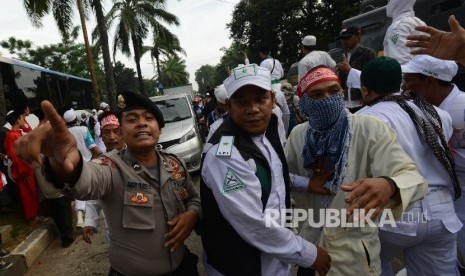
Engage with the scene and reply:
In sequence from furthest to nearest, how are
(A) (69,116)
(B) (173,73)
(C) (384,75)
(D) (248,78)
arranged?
(B) (173,73) < (A) (69,116) < (C) (384,75) < (D) (248,78)

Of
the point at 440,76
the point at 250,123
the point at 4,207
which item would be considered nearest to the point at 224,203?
the point at 250,123

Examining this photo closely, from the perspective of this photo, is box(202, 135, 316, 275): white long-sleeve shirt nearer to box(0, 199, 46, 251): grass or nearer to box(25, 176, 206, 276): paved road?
box(25, 176, 206, 276): paved road

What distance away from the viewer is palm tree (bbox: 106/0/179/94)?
2092 cm

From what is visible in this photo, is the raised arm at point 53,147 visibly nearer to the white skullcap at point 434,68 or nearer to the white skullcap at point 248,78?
the white skullcap at point 248,78

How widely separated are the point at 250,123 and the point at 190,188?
0.58 meters

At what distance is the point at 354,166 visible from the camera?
1804 millimetres

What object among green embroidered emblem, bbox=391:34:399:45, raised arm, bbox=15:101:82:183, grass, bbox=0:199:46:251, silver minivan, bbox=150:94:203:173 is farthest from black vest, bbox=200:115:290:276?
silver minivan, bbox=150:94:203:173

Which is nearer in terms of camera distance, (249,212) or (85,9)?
(249,212)

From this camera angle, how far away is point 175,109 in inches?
319

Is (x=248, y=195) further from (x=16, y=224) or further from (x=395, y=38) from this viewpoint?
(x=16, y=224)

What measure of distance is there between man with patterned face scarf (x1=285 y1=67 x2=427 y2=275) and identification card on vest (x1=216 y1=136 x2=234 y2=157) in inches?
20.5

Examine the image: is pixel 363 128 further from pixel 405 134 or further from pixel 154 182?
pixel 154 182

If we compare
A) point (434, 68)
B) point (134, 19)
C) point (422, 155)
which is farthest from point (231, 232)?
point (134, 19)

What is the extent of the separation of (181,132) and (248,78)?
5.57 meters
